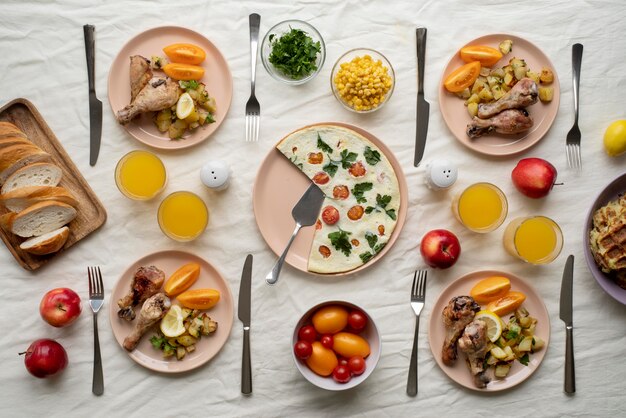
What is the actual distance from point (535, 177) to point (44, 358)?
2564 millimetres

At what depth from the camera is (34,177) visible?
117 inches

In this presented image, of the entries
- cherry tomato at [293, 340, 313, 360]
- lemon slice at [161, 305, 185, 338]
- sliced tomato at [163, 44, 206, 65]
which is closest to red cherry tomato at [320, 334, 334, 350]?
cherry tomato at [293, 340, 313, 360]

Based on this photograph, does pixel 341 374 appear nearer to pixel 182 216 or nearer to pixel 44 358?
pixel 182 216

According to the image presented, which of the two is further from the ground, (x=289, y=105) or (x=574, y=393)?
(x=289, y=105)

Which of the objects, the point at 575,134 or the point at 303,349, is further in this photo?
the point at 575,134

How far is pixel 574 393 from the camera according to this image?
3.11 m

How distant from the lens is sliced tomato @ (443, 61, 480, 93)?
3.05 m

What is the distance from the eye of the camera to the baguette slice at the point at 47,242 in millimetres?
2920

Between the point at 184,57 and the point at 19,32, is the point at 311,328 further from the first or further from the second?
the point at 19,32

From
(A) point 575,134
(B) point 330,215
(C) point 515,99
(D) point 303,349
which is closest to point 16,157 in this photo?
(B) point 330,215

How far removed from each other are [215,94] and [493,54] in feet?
4.72

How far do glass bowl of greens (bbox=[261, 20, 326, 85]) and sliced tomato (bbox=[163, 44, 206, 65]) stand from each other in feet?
1.06

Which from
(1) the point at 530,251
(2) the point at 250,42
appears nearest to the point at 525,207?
(1) the point at 530,251

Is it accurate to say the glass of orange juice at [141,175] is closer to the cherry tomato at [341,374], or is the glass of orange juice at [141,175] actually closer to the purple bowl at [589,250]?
the cherry tomato at [341,374]
